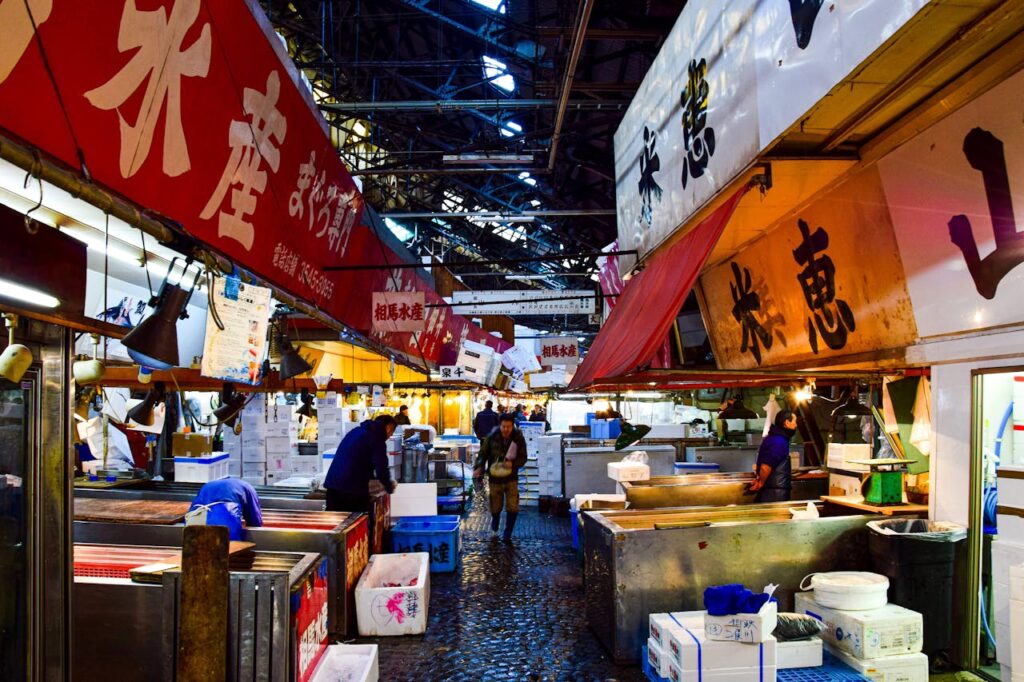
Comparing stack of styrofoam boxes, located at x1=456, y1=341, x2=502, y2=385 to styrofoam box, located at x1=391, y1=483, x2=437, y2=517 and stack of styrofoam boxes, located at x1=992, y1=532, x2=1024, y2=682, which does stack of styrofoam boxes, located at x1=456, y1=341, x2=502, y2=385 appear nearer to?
styrofoam box, located at x1=391, y1=483, x2=437, y2=517

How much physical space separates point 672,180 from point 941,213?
2754 mm

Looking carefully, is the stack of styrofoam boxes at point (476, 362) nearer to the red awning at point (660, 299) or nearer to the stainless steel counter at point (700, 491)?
the stainless steel counter at point (700, 491)

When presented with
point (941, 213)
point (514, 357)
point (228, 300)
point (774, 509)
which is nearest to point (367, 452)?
point (228, 300)

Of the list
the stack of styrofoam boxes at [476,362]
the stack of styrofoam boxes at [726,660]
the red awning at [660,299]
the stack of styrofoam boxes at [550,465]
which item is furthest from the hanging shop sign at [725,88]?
the stack of styrofoam boxes at [476,362]

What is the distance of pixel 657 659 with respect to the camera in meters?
5.56

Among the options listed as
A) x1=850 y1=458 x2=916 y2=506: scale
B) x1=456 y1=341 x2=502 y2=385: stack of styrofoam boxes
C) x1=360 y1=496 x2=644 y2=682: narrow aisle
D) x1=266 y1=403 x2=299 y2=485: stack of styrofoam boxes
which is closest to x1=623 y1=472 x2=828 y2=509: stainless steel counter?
x1=360 y1=496 x2=644 y2=682: narrow aisle

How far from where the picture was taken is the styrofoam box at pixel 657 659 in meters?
5.36

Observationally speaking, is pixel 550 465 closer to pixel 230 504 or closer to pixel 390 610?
pixel 390 610

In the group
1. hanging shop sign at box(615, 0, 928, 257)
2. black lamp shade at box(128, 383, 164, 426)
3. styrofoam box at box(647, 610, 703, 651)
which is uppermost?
hanging shop sign at box(615, 0, 928, 257)

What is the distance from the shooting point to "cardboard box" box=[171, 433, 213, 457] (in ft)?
32.6

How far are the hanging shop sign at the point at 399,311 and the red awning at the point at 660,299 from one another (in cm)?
343

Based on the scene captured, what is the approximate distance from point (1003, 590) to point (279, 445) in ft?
42.4

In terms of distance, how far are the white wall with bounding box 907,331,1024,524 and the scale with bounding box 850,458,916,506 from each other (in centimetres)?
79

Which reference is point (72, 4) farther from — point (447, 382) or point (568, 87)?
point (447, 382)
